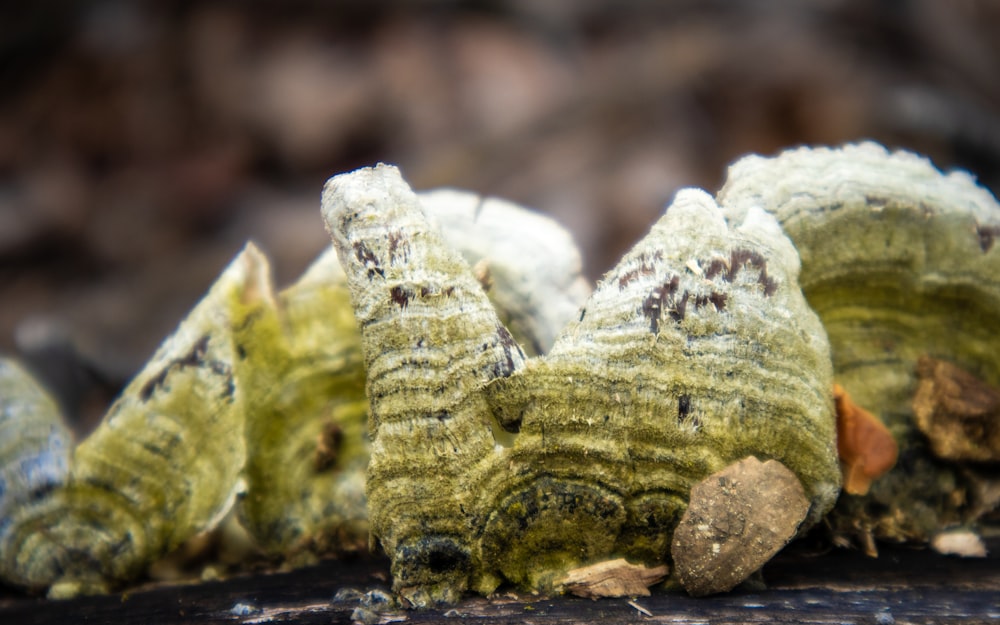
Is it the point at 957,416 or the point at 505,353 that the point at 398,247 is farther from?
the point at 957,416

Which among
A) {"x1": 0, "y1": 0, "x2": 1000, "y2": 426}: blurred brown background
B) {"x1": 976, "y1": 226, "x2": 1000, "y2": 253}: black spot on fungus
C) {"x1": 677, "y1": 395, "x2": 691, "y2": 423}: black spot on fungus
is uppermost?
{"x1": 0, "y1": 0, "x2": 1000, "y2": 426}: blurred brown background

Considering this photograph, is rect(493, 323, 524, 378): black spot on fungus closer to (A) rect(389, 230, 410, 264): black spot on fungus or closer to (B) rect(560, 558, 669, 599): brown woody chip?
(A) rect(389, 230, 410, 264): black spot on fungus

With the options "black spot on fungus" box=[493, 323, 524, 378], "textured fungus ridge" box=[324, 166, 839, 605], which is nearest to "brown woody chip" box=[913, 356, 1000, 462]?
"textured fungus ridge" box=[324, 166, 839, 605]

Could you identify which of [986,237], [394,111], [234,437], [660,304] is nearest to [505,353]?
[660,304]

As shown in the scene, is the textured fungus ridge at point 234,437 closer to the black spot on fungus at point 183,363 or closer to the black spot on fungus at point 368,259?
the black spot on fungus at point 183,363

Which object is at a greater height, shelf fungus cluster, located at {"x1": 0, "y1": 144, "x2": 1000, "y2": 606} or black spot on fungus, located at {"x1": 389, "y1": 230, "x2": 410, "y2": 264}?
black spot on fungus, located at {"x1": 389, "y1": 230, "x2": 410, "y2": 264}

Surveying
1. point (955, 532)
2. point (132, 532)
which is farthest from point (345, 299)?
point (955, 532)

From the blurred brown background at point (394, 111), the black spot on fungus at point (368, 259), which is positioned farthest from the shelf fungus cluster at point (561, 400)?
the blurred brown background at point (394, 111)
